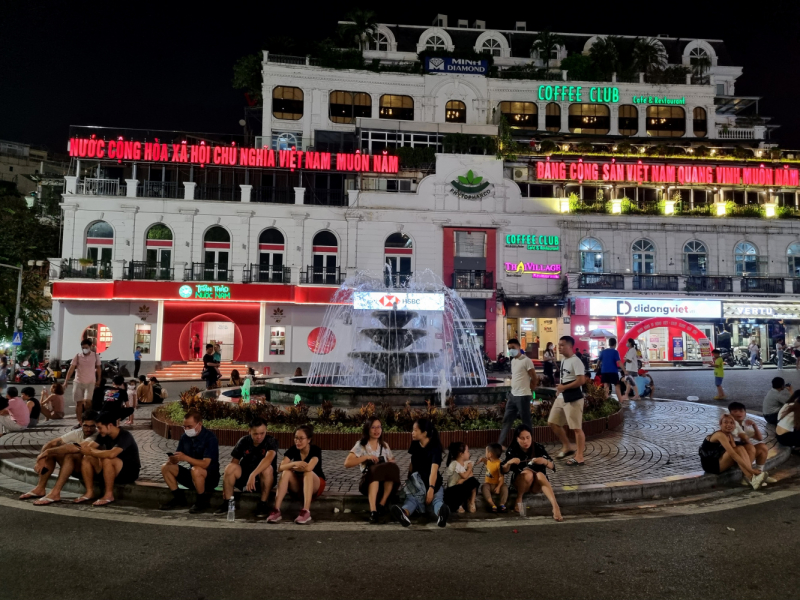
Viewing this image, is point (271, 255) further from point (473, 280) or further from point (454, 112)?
point (454, 112)

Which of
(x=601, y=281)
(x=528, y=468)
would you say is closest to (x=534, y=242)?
(x=601, y=281)

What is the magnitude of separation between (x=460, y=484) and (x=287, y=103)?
40.2 m

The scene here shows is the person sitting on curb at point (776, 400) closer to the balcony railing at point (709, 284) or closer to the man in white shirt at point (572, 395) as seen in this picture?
the man in white shirt at point (572, 395)

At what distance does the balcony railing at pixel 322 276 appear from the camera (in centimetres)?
3691

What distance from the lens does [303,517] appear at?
7.19 metres

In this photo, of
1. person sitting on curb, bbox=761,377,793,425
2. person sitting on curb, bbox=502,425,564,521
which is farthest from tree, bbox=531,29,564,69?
person sitting on curb, bbox=502,425,564,521

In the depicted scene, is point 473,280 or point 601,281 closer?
point 473,280

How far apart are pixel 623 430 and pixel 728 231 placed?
3157cm

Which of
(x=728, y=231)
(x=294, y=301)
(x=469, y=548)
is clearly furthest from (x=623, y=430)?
(x=728, y=231)

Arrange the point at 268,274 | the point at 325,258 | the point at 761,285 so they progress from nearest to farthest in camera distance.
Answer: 1. the point at 268,274
2. the point at 325,258
3. the point at 761,285

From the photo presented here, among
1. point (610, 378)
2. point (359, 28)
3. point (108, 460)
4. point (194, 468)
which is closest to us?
point (194, 468)

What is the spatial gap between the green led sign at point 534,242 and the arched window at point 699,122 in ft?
62.2

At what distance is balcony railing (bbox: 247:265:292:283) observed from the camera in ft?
120

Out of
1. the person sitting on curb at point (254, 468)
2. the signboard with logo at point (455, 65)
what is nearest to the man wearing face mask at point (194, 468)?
the person sitting on curb at point (254, 468)
